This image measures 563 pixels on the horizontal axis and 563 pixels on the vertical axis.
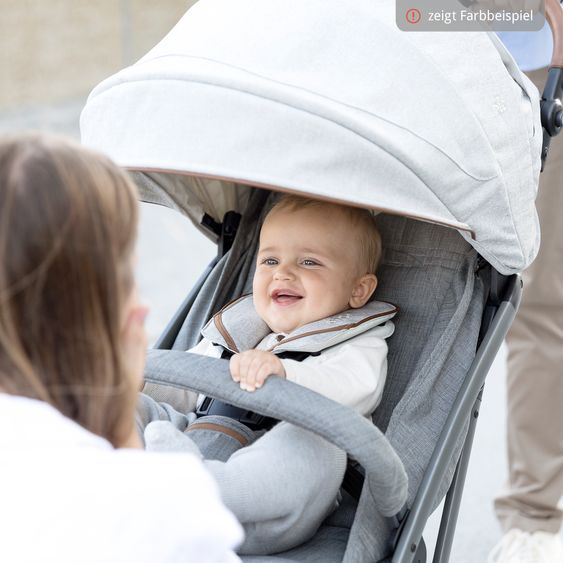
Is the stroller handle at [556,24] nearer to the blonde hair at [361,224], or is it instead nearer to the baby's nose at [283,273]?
the blonde hair at [361,224]

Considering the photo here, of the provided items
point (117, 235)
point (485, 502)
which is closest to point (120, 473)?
point (117, 235)

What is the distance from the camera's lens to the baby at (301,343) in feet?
4.68

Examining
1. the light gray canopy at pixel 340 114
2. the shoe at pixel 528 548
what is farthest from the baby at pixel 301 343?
the shoe at pixel 528 548

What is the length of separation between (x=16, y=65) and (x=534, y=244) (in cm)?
377

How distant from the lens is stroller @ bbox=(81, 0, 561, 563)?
144 centimetres

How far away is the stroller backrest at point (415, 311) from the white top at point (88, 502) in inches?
27.3

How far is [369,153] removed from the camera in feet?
4.80

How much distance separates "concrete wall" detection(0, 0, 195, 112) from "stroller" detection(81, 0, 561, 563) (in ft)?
11.4

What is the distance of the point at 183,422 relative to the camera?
176 cm

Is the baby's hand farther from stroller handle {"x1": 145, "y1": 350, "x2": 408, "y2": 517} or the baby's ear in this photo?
the baby's ear

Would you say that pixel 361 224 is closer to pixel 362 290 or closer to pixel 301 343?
pixel 362 290

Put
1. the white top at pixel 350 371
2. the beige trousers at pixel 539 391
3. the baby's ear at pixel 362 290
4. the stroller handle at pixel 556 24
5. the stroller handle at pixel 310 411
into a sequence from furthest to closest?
the beige trousers at pixel 539 391 → the baby's ear at pixel 362 290 → the stroller handle at pixel 556 24 → the white top at pixel 350 371 → the stroller handle at pixel 310 411

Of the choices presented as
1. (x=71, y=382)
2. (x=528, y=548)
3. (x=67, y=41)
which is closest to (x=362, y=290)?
(x=528, y=548)

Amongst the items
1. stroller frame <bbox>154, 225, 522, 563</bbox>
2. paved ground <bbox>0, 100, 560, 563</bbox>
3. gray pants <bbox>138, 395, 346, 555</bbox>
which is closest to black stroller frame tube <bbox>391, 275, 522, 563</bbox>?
stroller frame <bbox>154, 225, 522, 563</bbox>
